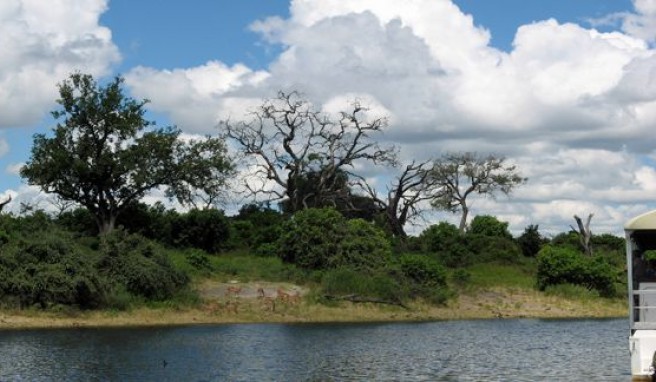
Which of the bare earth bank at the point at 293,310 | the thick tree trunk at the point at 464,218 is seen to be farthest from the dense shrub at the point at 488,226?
the bare earth bank at the point at 293,310

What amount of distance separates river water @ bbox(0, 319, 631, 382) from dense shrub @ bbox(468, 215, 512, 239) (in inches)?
1908

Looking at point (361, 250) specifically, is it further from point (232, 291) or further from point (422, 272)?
point (232, 291)

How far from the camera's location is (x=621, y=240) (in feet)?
323

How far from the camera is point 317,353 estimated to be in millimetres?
40750

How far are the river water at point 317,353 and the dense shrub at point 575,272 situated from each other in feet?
51.0

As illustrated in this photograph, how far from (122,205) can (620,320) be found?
122ft

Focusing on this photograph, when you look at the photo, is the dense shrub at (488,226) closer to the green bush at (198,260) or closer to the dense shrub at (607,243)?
the dense shrub at (607,243)

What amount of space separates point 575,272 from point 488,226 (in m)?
34.6

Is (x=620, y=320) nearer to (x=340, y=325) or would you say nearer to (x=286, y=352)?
(x=340, y=325)

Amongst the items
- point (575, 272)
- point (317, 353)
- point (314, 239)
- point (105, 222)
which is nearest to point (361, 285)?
point (314, 239)

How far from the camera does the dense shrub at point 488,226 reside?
104250 mm

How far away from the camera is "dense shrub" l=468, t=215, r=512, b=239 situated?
104m

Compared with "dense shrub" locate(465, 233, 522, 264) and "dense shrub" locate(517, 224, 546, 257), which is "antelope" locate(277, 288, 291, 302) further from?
"dense shrub" locate(517, 224, 546, 257)

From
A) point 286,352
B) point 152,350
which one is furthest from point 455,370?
point 152,350
